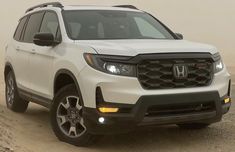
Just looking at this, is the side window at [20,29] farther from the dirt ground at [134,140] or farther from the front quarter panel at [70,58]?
the front quarter panel at [70,58]

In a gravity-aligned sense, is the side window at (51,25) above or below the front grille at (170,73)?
above

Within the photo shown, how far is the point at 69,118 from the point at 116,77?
111cm

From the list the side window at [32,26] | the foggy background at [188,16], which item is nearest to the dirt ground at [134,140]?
the side window at [32,26]

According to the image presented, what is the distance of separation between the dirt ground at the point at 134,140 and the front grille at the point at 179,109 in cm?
50

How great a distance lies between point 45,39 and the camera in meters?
7.14

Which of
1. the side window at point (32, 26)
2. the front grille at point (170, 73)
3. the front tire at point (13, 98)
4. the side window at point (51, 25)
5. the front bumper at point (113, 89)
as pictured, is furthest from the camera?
the front tire at point (13, 98)

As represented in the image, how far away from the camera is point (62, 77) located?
7.07 metres

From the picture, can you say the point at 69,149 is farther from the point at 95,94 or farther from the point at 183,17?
the point at 183,17

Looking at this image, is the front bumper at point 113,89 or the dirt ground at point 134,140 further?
the dirt ground at point 134,140

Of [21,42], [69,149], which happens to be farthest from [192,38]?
[69,149]

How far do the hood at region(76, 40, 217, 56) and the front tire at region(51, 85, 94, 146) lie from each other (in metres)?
0.65

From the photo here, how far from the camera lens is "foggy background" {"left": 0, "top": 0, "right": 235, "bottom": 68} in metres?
33.2

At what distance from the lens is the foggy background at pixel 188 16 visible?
33250 millimetres

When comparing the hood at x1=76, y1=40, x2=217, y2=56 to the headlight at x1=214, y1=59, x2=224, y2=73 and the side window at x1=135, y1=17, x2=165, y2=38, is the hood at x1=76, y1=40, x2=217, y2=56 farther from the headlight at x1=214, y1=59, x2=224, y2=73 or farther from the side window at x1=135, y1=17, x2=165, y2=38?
the side window at x1=135, y1=17, x2=165, y2=38
